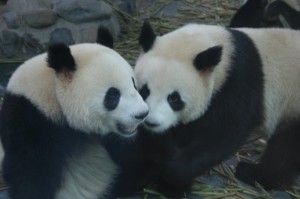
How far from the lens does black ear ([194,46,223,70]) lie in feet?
11.9

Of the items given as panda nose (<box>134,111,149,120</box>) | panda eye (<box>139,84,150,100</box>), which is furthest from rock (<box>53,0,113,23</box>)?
panda nose (<box>134,111,149,120</box>)

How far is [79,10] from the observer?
6.25m

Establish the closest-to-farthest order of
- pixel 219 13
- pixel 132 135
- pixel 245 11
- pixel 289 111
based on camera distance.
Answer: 1. pixel 132 135
2. pixel 289 111
3. pixel 245 11
4. pixel 219 13

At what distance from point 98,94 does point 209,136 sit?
0.82 m

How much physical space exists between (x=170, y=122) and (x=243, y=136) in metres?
0.54

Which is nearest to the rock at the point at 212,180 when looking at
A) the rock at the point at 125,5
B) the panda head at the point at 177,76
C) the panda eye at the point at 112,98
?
the panda head at the point at 177,76

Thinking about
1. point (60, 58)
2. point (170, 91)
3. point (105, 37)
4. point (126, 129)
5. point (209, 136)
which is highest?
point (60, 58)

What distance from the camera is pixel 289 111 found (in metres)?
4.07

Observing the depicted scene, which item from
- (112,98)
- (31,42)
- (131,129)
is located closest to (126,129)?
(131,129)

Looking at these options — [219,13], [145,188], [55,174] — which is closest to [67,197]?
[55,174]

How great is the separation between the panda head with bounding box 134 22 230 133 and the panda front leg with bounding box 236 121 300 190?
2.04 feet

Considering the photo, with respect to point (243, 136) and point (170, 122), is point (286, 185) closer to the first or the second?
point (243, 136)

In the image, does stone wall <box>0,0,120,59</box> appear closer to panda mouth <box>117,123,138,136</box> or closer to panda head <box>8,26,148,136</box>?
panda head <box>8,26,148,136</box>

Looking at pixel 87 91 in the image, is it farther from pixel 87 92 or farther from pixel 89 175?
pixel 89 175
